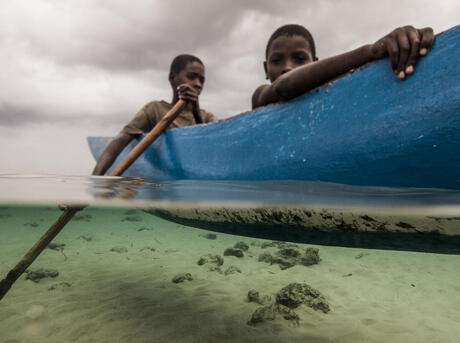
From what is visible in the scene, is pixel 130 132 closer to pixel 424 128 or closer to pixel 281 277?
pixel 281 277

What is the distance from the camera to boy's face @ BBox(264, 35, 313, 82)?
309 cm

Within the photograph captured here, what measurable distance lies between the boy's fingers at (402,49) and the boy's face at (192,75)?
351 centimetres

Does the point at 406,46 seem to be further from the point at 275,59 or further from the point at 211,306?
the point at 211,306

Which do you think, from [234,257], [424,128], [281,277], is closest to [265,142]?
[424,128]

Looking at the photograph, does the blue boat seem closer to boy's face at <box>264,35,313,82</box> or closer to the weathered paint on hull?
the weathered paint on hull

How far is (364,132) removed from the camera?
1509 millimetres

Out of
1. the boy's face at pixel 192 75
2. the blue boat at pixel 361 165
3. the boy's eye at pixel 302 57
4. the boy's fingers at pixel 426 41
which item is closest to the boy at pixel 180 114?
the boy's face at pixel 192 75

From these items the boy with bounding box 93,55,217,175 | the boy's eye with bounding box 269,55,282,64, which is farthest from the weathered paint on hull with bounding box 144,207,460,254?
the boy with bounding box 93,55,217,175

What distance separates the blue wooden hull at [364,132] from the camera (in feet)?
4.11

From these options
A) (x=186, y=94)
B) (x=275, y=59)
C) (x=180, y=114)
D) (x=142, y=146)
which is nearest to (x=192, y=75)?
(x=180, y=114)

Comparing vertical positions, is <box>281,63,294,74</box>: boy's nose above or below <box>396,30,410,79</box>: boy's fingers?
above

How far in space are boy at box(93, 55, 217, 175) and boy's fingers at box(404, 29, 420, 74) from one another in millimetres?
2721

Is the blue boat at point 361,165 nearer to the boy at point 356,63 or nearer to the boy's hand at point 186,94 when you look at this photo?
the boy at point 356,63

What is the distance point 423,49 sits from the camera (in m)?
1.29
